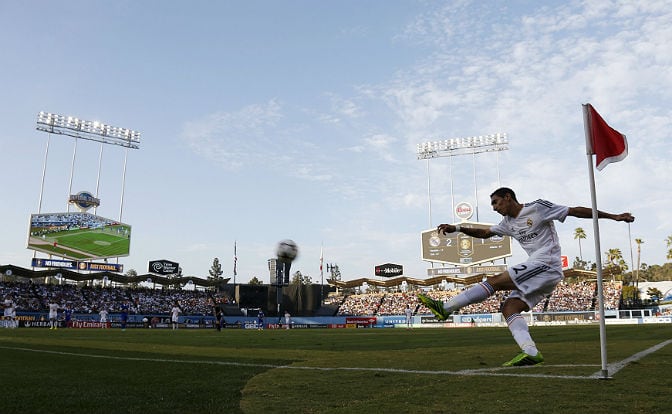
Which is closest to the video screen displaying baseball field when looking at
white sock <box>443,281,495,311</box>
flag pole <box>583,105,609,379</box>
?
white sock <box>443,281,495,311</box>

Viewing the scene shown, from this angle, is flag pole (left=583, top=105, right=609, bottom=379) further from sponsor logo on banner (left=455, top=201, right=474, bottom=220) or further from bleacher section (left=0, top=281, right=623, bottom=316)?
sponsor logo on banner (left=455, top=201, right=474, bottom=220)

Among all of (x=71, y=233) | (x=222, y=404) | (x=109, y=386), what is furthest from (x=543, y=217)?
(x=71, y=233)

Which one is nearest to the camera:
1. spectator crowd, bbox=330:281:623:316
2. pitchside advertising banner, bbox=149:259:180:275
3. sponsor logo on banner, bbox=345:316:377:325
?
sponsor logo on banner, bbox=345:316:377:325

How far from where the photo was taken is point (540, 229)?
7.23m

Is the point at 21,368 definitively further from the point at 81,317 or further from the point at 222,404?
the point at 81,317

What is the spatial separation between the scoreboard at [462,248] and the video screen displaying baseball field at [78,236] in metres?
40.2

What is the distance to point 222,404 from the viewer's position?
17.0 ft

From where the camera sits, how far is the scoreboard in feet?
226

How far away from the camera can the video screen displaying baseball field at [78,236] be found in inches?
2397

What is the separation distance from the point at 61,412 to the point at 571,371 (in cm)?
613

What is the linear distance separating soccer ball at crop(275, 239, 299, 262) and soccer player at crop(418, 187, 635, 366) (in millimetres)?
52340

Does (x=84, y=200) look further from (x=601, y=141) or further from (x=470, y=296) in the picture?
(x=601, y=141)

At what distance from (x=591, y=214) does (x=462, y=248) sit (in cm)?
6597

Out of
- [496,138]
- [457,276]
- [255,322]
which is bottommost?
[255,322]
